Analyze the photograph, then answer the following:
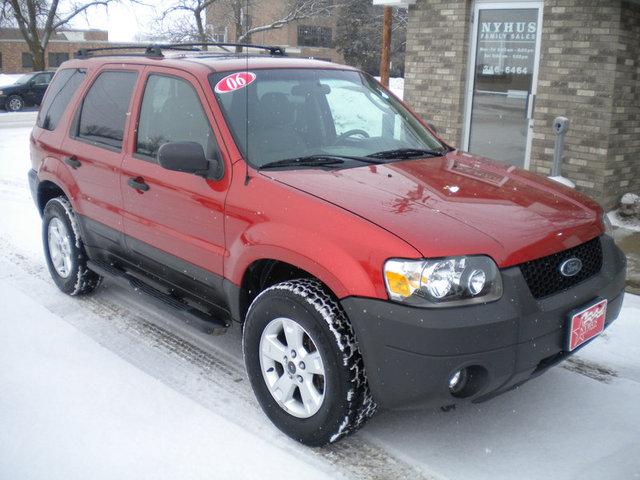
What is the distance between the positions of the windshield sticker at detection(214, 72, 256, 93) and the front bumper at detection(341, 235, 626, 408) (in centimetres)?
161

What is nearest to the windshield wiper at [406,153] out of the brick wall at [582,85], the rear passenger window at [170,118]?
the rear passenger window at [170,118]

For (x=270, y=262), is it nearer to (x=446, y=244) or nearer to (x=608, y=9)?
(x=446, y=244)

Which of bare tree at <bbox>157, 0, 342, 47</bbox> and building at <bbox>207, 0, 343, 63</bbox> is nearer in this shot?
bare tree at <bbox>157, 0, 342, 47</bbox>

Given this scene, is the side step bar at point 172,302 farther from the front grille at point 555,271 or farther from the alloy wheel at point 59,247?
the front grille at point 555,271

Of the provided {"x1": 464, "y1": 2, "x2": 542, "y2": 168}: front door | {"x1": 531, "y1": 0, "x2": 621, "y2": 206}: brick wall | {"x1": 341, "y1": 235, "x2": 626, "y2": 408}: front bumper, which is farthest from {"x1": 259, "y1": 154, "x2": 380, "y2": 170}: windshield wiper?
{"x1": 464, "y1": 2, "x2": 542, "y2": 168}: front door

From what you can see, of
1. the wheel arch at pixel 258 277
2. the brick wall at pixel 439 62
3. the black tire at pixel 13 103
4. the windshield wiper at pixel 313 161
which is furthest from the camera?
the black tire at pixel 13 103

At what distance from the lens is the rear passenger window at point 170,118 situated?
3.96m

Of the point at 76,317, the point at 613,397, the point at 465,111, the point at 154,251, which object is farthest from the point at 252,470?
the point at 465,111

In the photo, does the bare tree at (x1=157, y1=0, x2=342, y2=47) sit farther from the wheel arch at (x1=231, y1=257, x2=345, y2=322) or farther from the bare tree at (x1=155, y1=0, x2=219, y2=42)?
the wheel arch at (x1=231, y1=257, x2=345, y2=322)

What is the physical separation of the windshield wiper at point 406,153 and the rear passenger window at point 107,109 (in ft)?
5.74

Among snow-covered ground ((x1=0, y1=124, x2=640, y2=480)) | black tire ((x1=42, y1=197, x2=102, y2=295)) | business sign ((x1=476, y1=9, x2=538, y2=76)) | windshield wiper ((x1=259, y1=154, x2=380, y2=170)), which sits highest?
business sign ((x1=476, y1=9, x2=538, y2=76))

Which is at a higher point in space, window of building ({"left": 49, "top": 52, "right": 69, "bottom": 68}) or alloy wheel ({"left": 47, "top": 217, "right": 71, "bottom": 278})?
window of building ({"left": 49, "top": 52, "right": 69, "bottom": 68})

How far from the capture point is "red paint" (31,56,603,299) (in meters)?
3.00

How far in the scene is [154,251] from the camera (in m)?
4.31
